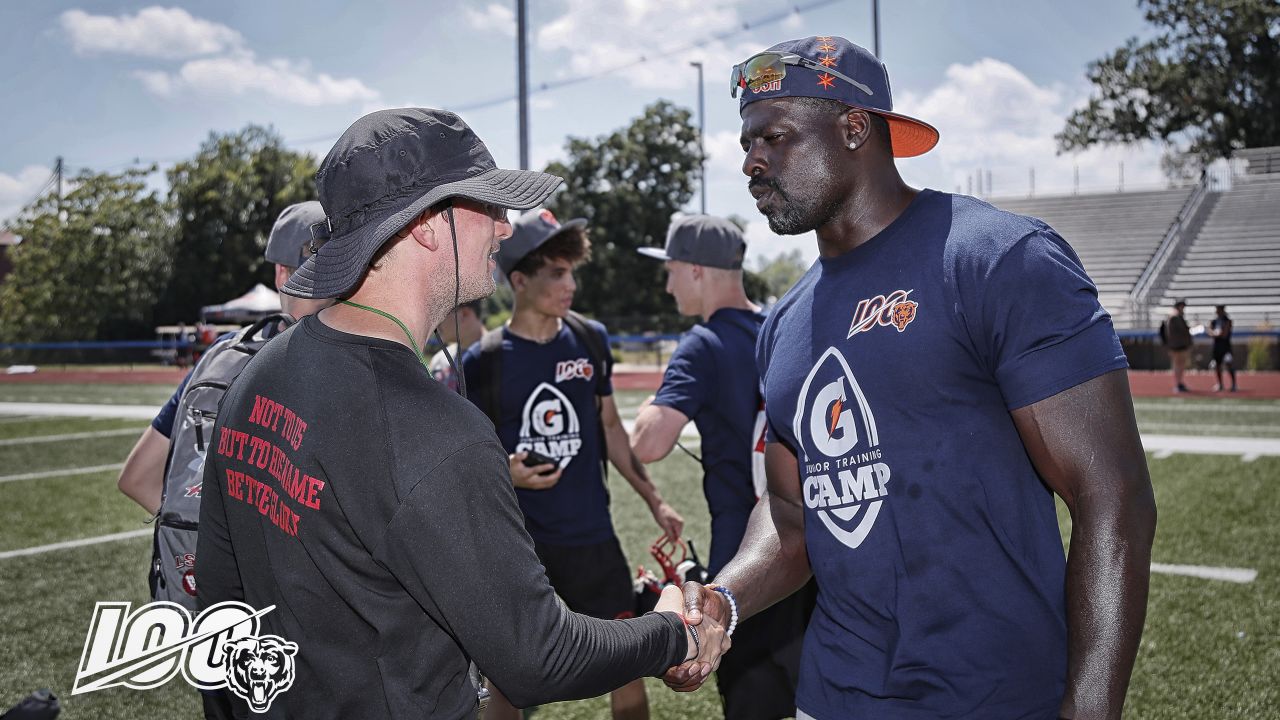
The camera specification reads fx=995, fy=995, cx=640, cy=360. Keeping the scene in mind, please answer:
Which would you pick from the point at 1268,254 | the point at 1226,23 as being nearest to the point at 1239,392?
the point at 1268,254

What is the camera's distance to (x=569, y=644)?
173 centimetres

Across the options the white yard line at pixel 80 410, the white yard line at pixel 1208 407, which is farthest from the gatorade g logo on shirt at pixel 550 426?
the white yard line at pixel 80 410

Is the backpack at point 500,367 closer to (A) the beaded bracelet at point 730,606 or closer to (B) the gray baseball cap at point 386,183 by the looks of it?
(A) the beaded bracelet at point 730,606

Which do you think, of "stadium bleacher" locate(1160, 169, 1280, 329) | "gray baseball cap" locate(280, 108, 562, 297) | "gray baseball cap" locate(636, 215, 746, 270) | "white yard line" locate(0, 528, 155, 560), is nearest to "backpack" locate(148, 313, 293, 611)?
"gray baseball cap" locate(280, 108, 562, 297)

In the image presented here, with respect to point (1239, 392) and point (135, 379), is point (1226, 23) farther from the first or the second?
point (135, 379)

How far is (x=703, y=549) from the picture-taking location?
25.8 ft

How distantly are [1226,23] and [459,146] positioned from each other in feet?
181

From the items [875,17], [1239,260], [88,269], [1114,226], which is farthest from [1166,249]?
[88,269]

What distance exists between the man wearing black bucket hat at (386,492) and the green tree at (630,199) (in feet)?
162

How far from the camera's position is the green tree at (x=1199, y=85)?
1821 inches

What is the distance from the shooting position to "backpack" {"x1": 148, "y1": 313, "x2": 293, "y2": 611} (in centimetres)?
315

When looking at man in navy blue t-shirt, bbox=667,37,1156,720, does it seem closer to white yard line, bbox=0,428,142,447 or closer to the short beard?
the short beard

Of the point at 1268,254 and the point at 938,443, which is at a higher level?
the point at 1268,254

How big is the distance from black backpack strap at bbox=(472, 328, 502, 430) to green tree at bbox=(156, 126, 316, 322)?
160ft
